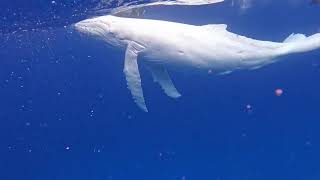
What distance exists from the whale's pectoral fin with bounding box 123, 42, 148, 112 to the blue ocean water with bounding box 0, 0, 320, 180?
4079 mm

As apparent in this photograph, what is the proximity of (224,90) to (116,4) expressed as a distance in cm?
2301

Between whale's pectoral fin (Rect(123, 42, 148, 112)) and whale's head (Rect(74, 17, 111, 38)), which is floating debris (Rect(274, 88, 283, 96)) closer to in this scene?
whale's head (Rect(74, 17, 111, 38))

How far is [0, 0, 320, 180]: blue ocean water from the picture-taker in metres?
24.1

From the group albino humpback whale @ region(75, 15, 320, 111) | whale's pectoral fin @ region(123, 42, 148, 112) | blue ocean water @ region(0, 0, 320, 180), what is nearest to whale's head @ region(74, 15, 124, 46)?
albino humpback whale @ region(75, 15, 320, 111)

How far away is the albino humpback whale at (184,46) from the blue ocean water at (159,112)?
3750 millimetres

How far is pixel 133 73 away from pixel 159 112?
26127 mm

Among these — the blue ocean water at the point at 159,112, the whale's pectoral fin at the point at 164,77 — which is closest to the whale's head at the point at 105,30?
the whale's pectoral fin at the point at 164,77

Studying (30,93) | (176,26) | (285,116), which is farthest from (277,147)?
(30,93)

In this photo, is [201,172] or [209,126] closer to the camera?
[201,172]

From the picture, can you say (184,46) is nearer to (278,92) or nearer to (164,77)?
(164,77)

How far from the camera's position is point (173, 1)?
57.0 feet

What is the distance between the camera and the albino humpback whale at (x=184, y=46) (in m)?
14.1

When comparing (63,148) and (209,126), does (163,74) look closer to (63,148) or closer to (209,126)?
(209,126)

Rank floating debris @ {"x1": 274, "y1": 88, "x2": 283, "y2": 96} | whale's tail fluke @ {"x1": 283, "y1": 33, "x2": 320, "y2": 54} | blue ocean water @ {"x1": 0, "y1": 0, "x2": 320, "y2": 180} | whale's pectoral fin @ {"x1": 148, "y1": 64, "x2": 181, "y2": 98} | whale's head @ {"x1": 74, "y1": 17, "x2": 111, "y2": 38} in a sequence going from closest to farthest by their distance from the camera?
whale's tail fluke @ {"x1": 283, "y1": 33, "x2": 320, "y2": 54} < whale's head @ {"x1": 74, "y1": 17, "x2": 111, "y2": 38} < whale's pectoral fin @ {"x1": 148, "y1": 64, "x2": 181, "y2": 98} < blue ocean water @ {"x1": 0, "y1": 0, "x2": 320, "y2": 180} < floating debris @ {"x1": 274, "y1": 88, "x2": 283, "y2": 96}
